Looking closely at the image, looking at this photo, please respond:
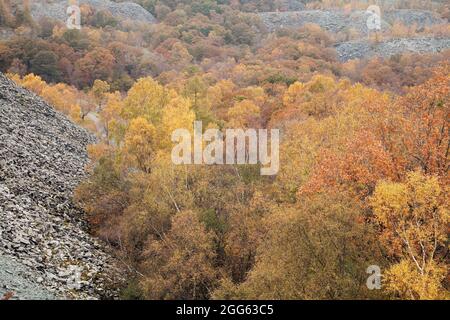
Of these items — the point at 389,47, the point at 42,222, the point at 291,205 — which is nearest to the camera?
the point at 291,205

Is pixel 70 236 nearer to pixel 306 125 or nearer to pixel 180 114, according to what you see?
pixel 180 114

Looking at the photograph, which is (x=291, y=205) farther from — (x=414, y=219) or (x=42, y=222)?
(x=42, y=222)

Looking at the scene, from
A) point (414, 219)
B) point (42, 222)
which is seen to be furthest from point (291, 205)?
point (42, 222)

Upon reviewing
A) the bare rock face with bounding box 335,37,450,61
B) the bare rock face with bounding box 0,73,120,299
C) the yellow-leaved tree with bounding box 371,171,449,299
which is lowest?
the bare rock face with bounding box 335,37,450,61

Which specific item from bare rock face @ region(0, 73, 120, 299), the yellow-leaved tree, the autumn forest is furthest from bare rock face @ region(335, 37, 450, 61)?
the yellow-leaved tree

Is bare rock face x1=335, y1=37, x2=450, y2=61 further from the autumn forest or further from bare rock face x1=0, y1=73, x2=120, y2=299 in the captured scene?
bare rock face x1=0, y1=73, x2=120, y2=299

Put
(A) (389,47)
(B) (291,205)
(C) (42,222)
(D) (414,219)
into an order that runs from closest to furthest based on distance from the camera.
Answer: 1. (D) (414,219)
2. (B) (291,205)
3. (C) (42,222)
4. (A) (389,47)
